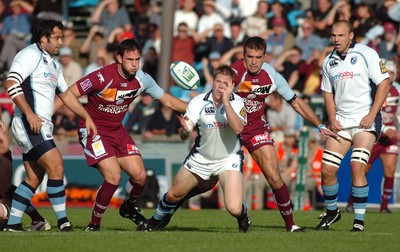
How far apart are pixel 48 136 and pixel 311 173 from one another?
9.13 metres

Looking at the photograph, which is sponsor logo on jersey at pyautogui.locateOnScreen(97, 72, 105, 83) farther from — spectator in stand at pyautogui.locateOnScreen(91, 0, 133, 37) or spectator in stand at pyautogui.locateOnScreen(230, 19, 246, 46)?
spectator in stand at pyautogui.locateOnScreen(91, 0, 133, 37)

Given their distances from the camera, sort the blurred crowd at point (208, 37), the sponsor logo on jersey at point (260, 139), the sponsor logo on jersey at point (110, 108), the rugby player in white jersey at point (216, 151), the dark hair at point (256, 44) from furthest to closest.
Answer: the blurred crowd at point (208, 37) → the sponsor logo on jersey at point (260, 139) → the sponsor logo on jersey at point (110, 108) → the dark hair at point (256, 44) → the rugby player in white jersey at point (216, 151)

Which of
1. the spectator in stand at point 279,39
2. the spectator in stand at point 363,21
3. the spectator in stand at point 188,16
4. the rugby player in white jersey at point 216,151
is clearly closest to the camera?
the rugby player in white jersey at point 216,151

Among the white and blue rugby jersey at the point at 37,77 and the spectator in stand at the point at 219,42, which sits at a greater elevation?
the white and blue rugby jersey at the point at 37,77

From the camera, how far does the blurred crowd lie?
72.6 feet

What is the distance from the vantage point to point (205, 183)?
12.8m

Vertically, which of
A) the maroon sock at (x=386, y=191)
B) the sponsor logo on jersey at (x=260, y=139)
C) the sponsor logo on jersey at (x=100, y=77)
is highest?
the sponsor logo on jersey at (x=100, y=77)

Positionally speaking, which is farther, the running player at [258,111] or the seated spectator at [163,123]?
the seated spectator at [163,123]

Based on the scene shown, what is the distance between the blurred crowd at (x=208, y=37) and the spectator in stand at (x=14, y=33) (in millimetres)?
23

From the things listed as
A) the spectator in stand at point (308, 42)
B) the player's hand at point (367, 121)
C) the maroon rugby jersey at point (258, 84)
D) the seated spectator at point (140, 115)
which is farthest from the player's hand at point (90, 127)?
the spectator in stand at point (308, 42)

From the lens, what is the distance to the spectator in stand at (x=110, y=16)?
25.8 m

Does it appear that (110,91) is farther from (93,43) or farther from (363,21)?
(93,43)

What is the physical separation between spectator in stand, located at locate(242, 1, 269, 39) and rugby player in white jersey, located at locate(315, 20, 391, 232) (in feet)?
34.9

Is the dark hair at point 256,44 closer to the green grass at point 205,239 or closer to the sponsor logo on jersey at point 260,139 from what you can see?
the sponsor logo on jersey at point 260,139
